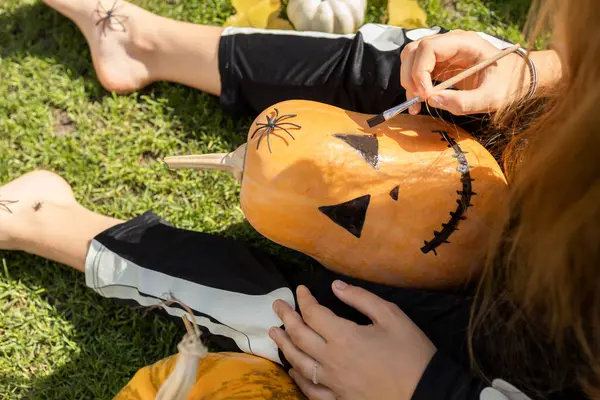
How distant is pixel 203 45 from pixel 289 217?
0.67 metres

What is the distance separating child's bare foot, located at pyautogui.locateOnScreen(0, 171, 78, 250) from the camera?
153 cm

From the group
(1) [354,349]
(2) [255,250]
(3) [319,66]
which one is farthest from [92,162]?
(1) [354,349]

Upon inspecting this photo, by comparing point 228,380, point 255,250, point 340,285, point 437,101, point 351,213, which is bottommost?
point 228,380

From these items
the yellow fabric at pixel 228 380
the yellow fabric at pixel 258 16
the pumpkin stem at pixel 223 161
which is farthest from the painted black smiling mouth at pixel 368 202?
the yellow fabric at pixel 258 16

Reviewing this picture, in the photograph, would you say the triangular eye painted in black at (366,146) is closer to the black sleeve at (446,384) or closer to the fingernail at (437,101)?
the fingernail at (437,101)

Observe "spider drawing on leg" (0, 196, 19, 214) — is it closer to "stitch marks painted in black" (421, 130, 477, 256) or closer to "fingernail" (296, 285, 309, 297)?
"fingernail" (296, 285, 309, 297)

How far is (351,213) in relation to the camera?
1.15 metres

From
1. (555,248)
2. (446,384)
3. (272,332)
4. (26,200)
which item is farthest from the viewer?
(26,200)

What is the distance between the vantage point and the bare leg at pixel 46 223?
1.51 metres

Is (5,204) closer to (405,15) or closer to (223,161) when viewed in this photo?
(223,161)

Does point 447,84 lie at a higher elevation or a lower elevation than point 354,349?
higher

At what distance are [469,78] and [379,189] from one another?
33 centimetres

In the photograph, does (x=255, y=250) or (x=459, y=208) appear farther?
(x=255, y=250)

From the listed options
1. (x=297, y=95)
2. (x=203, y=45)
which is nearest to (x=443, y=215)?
(x=297, y=95)
